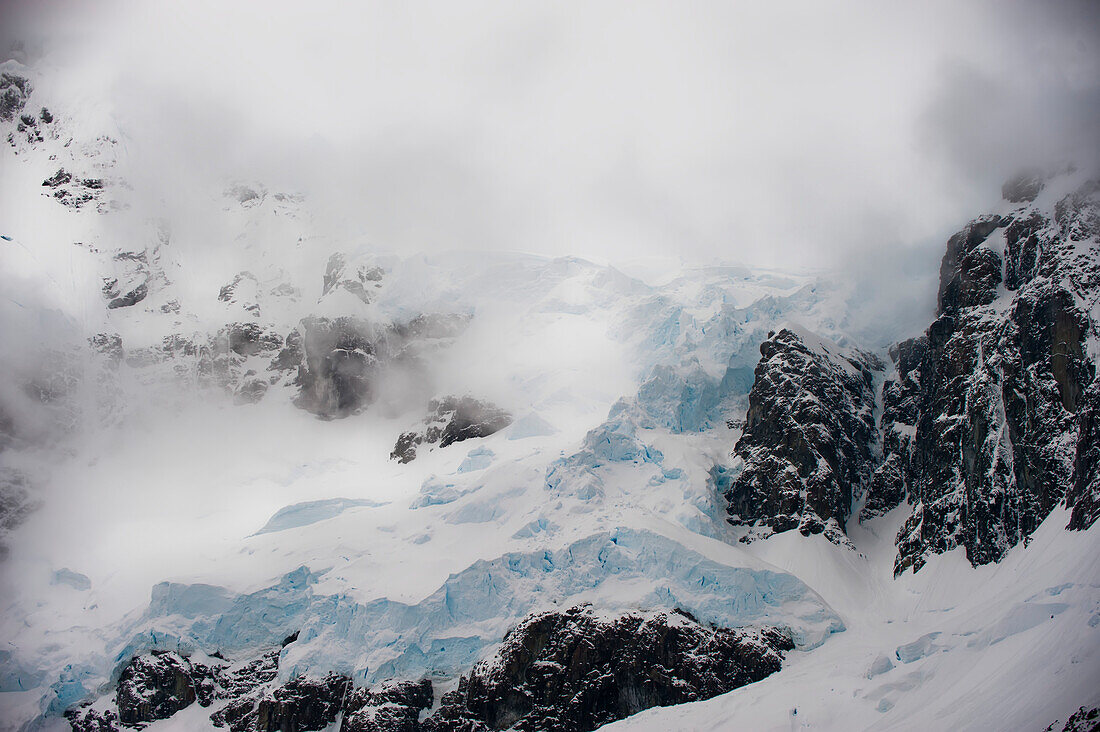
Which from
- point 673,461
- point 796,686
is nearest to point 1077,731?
point 796,686

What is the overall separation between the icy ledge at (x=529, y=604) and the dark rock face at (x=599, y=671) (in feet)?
5.72

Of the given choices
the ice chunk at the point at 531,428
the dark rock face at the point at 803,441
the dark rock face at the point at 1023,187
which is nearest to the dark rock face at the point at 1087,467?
the dark rock face at the point at 803,441

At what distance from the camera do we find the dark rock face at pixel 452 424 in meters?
117

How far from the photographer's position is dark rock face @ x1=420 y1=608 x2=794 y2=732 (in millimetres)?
65250

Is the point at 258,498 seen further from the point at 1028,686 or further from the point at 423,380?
the point at 1028,686

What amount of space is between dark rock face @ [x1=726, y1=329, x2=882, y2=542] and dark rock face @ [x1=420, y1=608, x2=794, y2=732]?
1854cm

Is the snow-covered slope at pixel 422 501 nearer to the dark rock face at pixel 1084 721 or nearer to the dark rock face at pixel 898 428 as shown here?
the dark rock face at pixel 1084 721

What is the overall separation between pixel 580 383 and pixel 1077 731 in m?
82.8

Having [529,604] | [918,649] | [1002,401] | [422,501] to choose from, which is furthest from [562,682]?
[1002,401]

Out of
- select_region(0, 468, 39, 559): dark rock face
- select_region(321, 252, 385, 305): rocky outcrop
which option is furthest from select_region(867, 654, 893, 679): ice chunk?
select_region(321, 252, 385, 305): rocky outcrop

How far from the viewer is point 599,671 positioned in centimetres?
6681

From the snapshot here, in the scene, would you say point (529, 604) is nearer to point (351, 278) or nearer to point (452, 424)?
point (452, 424)

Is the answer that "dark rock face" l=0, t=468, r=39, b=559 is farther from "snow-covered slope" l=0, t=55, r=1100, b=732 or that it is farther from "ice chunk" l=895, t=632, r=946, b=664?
"ice chunk" l=895, t=632, r=946, b=664

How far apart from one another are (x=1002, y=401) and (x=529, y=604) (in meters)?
46.7
